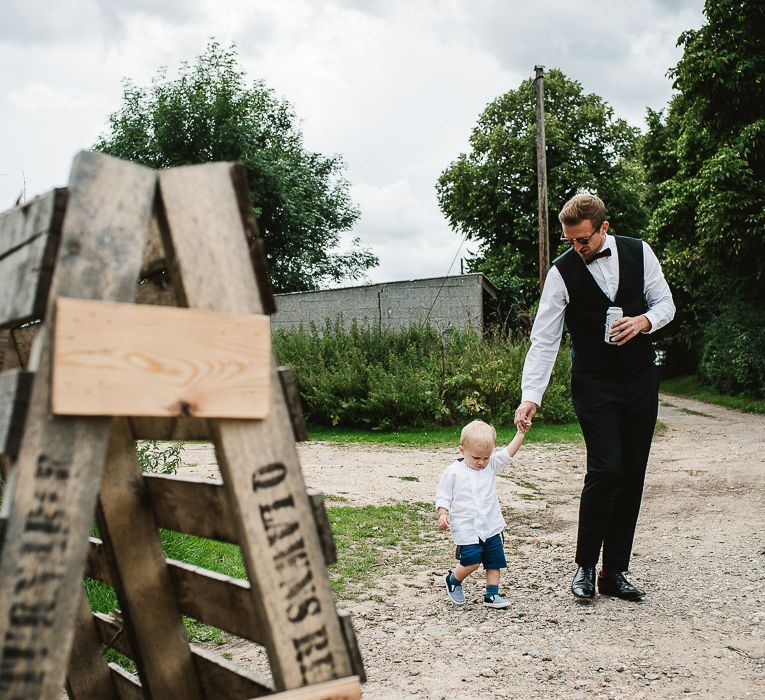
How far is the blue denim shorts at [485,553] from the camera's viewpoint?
4.88 m

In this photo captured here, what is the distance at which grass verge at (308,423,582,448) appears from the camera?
14359 millimetres

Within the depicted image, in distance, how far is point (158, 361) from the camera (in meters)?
1.68

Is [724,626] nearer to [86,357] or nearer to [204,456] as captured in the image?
[86,357]

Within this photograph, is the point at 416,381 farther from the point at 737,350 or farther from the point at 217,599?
the point at 217,599

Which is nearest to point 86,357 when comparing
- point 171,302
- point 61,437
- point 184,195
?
point 61,437

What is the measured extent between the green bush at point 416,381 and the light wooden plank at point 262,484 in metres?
14.0

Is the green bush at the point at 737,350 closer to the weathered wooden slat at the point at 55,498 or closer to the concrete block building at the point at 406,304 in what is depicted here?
the concrete block building at the point at 406,304

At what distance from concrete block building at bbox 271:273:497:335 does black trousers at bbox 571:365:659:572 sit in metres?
13.9

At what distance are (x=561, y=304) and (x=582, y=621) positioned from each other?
1754 millimetres

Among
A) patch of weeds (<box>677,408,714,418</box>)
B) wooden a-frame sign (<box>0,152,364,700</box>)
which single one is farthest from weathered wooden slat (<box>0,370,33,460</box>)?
patch of weeds (<box>677,408,714,418</box>)

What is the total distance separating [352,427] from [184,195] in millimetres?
14961

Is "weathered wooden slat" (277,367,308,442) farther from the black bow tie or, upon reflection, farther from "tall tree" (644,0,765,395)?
"tall tree" (644,0,765,395)

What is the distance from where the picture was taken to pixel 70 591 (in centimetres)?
156

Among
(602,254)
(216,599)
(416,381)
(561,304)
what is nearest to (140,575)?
(216,599)
